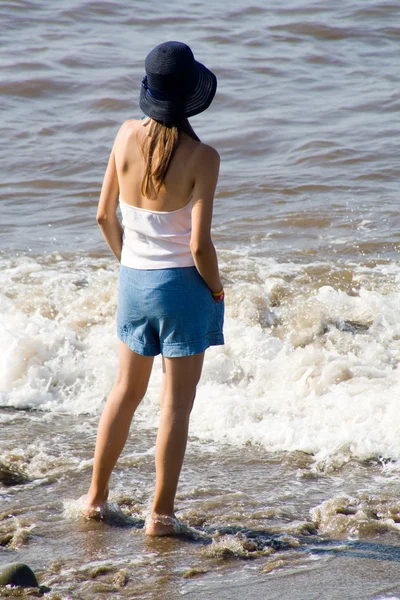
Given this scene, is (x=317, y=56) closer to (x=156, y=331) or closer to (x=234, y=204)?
(x=234, y=204)

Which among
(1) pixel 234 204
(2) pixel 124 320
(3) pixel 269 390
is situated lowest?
(3) pixel 269 390

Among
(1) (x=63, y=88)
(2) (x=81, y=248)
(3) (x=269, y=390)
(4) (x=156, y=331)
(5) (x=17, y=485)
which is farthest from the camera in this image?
(1) (x=63, y=88)

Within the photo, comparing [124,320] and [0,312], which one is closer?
[124,320]

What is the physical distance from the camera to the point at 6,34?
46.5 feet

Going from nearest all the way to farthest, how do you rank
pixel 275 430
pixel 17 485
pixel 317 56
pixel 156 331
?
1. pixel 156 331
2. pixel 17 485
3. pixel 275 430
4. pixel 317 56

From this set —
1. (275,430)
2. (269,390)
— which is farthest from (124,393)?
(269,390)

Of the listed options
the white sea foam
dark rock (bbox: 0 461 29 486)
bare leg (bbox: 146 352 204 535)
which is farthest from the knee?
the white sea foam

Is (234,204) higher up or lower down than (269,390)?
higher up

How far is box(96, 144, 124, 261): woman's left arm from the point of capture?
3277mm

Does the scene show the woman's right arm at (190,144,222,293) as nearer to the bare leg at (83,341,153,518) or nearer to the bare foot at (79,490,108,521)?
the bare leg at (83,341,153,518)

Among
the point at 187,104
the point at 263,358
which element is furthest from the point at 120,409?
the point at 263,358

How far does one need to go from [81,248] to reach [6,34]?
8230mm

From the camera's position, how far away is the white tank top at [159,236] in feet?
10.2

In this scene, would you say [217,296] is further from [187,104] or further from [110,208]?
[187,104]
